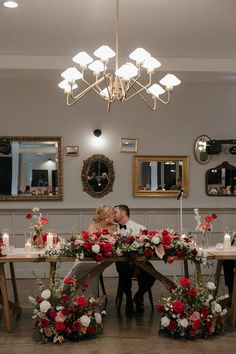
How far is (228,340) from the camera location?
4.85 meters

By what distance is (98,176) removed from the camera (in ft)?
27.4

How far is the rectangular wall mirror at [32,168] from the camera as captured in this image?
325 inches

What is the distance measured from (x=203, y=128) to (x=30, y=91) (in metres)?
2.94

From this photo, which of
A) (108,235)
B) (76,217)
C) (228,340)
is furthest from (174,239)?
(76,217)

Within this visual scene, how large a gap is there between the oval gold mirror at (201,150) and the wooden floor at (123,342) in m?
3.55

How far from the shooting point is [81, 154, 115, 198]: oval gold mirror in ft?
27.3

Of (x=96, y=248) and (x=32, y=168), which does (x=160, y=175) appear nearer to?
(x=32, y=168)

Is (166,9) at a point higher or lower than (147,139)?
higher

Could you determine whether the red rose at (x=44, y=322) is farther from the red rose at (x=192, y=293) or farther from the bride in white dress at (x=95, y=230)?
the red rose at (x=192, y=293)

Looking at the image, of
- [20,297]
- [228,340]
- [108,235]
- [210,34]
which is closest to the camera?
[228,340]

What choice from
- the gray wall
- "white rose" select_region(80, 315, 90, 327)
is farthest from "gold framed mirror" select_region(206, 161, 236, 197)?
"white rose" select_region(80, 315, 90, 327)

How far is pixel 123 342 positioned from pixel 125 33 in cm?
364

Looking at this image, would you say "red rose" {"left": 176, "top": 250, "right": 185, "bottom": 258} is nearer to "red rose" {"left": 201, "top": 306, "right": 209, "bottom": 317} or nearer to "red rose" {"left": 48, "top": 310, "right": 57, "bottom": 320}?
"red rose" {"left": 201, "top": 306, "right": 209, "bottom": 317}

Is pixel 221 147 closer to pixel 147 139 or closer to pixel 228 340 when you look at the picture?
pixel 147 139
